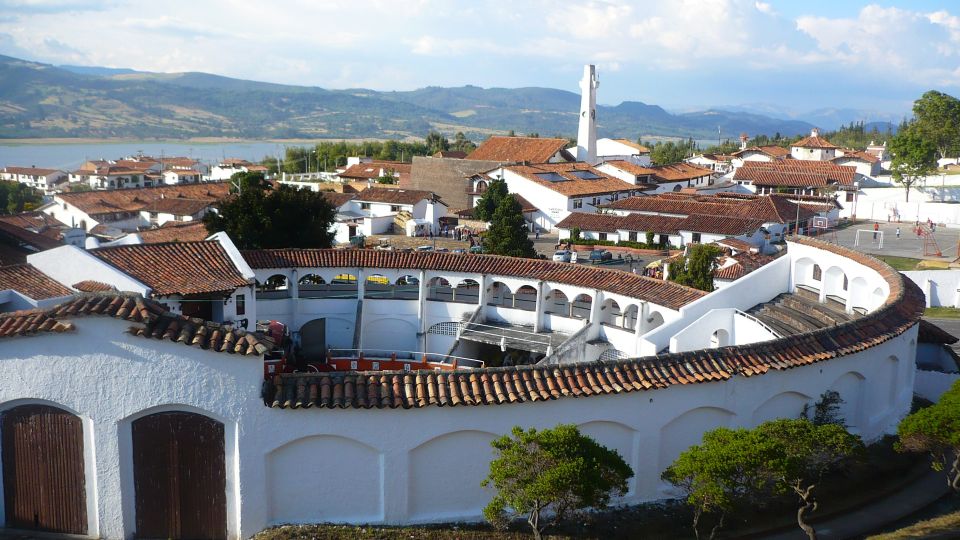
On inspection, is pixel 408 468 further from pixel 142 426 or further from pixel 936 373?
pixel 936 373

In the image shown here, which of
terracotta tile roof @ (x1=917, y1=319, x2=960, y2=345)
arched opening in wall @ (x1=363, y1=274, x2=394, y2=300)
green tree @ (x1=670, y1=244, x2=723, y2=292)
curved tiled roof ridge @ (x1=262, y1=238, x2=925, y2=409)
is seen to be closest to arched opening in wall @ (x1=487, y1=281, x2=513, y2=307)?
arched opening in wall @ (x1=363, y1=274, x2=394, y2=300)

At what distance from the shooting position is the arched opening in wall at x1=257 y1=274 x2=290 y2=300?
98.2 ft

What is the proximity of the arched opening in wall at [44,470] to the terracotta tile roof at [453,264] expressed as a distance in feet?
47.0

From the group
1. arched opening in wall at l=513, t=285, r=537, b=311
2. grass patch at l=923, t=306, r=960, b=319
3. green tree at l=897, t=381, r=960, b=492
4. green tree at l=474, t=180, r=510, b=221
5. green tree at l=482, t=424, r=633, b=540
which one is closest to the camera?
green tree at l=482, t=424, r=633, b=540

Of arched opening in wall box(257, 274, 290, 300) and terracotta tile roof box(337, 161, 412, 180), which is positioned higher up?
terracotta tile roof box(337, 161, 412, 180)

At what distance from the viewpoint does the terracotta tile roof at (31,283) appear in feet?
73.6

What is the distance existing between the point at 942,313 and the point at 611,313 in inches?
699

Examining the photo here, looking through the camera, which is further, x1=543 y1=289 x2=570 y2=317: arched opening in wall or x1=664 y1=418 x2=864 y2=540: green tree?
x1=543 y1=289 x2=570 y2=317: arched opening in wall

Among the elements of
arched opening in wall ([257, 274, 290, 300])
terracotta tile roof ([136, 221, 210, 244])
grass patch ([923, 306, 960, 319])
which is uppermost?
terracotta tile roof ([136, 221, 210, 244])

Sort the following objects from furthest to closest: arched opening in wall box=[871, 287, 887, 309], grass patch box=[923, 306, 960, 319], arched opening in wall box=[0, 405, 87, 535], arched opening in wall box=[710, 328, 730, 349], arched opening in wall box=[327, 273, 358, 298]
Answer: grass patch box=[923, 306, 960, 319] → arched opening in wall box=[327, 273, 358, 298] → arched opening in wall box=[871, 287, 887, 309] → arched opening in wall box=[710, 328, 730, 349] → arched opening in wall box=[0, 405, 87, 535]

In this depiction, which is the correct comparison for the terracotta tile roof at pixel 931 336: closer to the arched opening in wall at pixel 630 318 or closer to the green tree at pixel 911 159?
the arched opening in wall at pixel 630 318

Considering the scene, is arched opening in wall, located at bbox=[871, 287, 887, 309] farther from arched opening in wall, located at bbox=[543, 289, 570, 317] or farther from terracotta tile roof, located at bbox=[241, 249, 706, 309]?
arched opening in wall, located at bbox=[543, 289, 570, 317]

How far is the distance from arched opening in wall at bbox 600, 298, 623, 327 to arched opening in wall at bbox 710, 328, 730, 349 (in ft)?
13.1

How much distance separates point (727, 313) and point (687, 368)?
8.93 m
